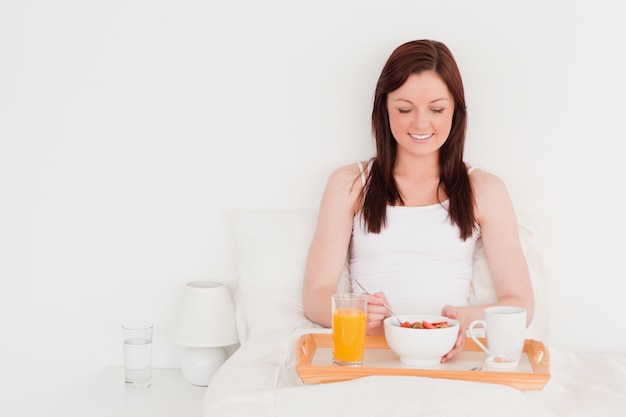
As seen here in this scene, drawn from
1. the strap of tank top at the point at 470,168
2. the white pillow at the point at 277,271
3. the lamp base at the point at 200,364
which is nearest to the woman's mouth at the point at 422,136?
the strap of tank top at the point at 470,168

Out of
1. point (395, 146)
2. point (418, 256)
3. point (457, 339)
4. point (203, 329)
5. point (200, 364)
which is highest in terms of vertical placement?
point (395, 146)

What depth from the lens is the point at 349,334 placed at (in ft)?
6.13

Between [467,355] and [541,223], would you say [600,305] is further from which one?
[467,355]

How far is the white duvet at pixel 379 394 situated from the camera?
166cm

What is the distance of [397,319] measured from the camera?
1.94 metres

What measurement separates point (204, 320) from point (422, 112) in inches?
31.7

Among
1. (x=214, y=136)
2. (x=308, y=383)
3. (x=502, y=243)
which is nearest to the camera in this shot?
(x=308, y=383)

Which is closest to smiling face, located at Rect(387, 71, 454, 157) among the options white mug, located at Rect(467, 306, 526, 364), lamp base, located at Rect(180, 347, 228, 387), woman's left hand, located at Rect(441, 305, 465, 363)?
woman's left hand, located at Rect(441, 305, 465, 363)

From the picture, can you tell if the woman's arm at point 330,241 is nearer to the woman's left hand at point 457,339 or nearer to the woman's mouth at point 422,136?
the woman's mouth at point 422,136

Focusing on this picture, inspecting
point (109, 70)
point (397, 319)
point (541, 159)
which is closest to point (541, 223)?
point (541, 159)

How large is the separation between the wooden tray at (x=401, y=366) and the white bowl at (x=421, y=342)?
0.02 m

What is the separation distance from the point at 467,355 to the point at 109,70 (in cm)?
133

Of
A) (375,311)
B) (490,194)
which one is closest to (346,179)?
(490,194)

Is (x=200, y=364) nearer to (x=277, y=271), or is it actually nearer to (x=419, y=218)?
(x=277, y=271)
